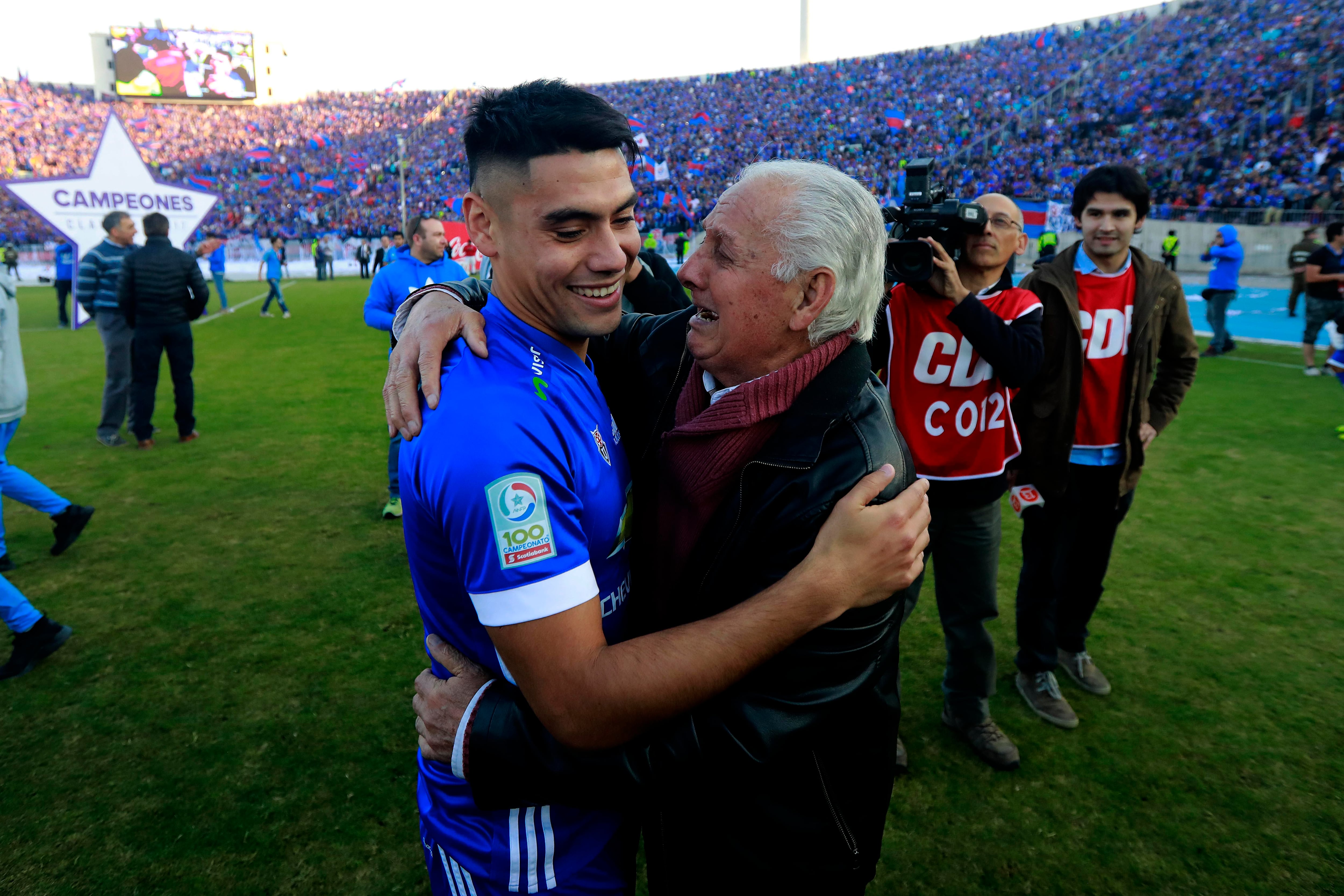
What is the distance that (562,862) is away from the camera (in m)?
1.79

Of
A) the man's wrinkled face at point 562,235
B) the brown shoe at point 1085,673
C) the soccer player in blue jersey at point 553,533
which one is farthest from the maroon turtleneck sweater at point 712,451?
the brown shoe at point 1085,673

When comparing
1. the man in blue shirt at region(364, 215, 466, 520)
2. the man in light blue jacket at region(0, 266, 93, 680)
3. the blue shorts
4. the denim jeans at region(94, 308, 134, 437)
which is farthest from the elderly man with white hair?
the denim jeans at region(94, 308, 134, 437)

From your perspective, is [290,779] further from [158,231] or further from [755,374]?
[158,231]

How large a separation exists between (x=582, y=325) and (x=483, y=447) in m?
0.48

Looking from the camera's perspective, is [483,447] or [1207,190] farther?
[1207,190]

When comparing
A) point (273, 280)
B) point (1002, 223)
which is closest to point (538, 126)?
point (1002, 223)

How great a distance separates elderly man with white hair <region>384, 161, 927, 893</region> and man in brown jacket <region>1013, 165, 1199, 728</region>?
239 cm

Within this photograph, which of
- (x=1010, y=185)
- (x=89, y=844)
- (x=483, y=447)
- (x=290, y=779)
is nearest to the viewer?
(x=483, y=447)

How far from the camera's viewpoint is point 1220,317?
13047 millimetres

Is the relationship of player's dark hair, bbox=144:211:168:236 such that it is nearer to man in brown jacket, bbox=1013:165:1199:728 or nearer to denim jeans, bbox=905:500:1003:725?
denim jeans, bbox=905:500:1003:725

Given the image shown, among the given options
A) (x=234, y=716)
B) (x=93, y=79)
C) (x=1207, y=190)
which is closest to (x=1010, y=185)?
(x=1207, y=190)

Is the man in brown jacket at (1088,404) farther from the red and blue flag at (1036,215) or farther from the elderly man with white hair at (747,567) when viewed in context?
the red and blue flag at (1036,215)

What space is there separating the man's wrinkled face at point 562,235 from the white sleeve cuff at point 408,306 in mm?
365

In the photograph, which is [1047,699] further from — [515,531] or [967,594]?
[515,531]
